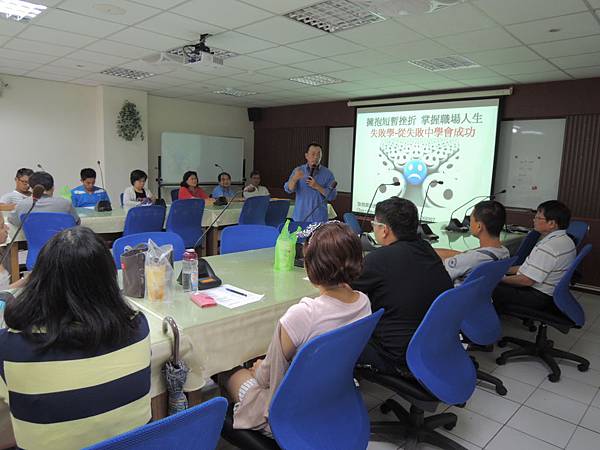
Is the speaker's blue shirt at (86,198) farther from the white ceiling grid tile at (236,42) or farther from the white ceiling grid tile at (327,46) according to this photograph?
the white ceiling grid tile at (327,46)

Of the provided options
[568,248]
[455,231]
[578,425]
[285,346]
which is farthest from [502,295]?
[285,346]

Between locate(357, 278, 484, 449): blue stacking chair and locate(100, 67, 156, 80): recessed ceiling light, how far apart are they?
539cm

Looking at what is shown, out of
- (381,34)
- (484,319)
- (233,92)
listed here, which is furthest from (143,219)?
(233,92)

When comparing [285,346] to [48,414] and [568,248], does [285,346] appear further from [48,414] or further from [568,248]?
[568,248]

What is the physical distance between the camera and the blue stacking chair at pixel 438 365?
5.68 feet

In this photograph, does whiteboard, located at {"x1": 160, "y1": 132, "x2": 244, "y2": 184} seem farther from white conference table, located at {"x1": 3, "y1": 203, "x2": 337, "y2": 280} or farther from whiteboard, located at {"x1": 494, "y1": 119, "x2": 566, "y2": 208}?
whiteboard, located at {"x1": 494, "y1": 119, "x2": 566, "y2": 208}

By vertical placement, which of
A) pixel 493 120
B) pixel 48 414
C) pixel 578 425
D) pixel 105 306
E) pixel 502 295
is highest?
pixel 493 120

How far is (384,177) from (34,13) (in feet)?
17.3

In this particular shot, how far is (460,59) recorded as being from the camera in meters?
4.67

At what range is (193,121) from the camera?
8.54m

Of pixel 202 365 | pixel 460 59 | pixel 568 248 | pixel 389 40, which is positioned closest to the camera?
pixel 202 365

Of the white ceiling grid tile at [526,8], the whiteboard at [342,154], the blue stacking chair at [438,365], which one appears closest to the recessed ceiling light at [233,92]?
the whiteboard at [342,154]

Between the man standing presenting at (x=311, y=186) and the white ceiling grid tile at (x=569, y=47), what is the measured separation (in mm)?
2279

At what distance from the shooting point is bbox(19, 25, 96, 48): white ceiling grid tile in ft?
13.5
